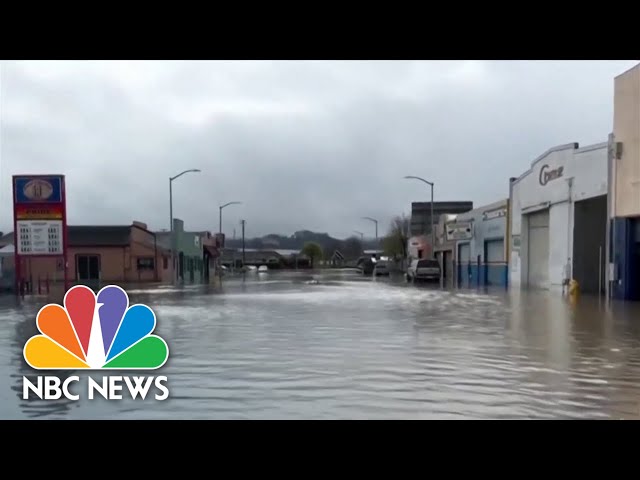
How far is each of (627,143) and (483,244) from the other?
20.3 metres

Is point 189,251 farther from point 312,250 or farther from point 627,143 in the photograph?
point 312,250

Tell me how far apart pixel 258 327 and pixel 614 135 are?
17.5 m

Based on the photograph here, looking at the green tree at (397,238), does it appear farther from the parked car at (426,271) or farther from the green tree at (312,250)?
the parked car at (426,271)

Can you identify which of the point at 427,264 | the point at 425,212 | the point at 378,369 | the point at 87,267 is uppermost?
the point at 425,212

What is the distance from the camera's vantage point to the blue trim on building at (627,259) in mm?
21641

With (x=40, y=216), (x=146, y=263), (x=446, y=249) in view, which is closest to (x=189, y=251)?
(x=146, y=263)

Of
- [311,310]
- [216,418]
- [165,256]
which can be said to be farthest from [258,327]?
[165,256]

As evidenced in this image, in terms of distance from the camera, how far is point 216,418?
6051mm

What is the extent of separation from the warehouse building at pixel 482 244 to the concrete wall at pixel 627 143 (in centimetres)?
1428

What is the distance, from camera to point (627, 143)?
21.8 m

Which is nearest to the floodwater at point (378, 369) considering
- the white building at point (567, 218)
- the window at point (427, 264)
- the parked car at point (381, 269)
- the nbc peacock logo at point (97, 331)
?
the nbc peacock logo at point (97, 331)

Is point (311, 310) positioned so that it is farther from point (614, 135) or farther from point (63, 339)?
point (614, 135)

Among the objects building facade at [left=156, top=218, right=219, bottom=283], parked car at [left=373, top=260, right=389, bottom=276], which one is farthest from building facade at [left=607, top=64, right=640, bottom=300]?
building facade at [left=156, top=218, right=219, bottom=283]
